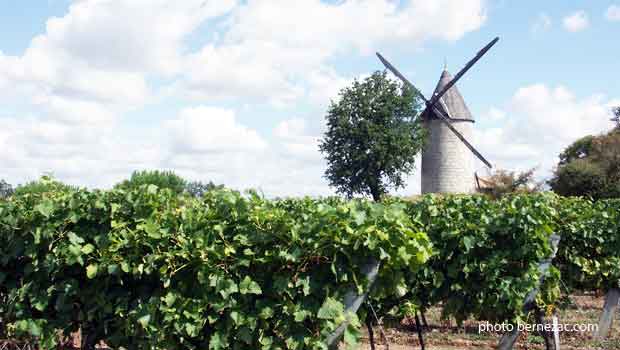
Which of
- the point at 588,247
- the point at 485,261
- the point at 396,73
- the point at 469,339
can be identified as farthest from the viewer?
the point at 396,73

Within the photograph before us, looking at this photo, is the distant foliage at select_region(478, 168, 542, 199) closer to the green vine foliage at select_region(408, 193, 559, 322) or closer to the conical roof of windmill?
the conical roof of windmill

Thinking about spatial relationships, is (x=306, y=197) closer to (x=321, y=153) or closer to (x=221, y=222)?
(x=221, y=222)

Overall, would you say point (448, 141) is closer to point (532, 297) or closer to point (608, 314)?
point (608, 314)

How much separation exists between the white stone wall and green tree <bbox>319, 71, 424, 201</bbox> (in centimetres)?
109

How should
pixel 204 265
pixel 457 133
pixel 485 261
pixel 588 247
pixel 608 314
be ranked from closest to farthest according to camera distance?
1. pixel 204 265
2. pixel 485 261
3. pixel 588 247
4. pixel 608 314
5. pixel 457 133

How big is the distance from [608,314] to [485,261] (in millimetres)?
3390

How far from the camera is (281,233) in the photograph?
13.2 ft

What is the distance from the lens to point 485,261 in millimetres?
5586

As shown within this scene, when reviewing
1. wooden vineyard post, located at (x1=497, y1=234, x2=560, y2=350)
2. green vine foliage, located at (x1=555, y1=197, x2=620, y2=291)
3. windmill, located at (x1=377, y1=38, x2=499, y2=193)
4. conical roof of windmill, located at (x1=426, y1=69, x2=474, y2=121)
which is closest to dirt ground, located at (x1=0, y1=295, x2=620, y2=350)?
green vine foliage, located at (x1=555, y1=197, x2=620, y2=291)

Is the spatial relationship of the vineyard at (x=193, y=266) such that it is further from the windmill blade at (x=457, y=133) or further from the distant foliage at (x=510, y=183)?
the windmill blade at (x=457, y=133)

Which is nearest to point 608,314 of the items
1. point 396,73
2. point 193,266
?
point 193,266

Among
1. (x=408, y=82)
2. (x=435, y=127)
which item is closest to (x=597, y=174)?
(x=435, y=127)

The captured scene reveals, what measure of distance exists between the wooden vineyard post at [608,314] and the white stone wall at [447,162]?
3369 centimetres

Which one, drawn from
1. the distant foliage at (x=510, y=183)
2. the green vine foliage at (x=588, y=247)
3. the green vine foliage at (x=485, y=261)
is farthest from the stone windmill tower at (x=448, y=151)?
the green vine foliage at (x=485, y=261)
